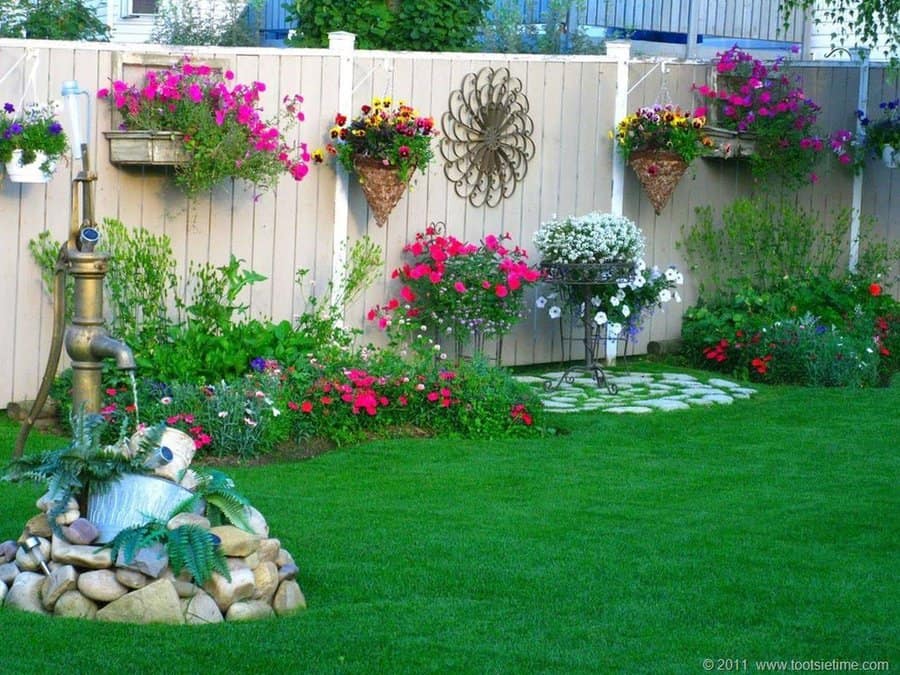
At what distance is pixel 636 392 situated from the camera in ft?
30.2

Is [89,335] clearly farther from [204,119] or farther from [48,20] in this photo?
[48,20]

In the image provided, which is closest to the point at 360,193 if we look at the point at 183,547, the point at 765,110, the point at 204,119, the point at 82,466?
the point at 204,119

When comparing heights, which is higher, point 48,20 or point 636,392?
point 48,20

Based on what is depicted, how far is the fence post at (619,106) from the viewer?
407 inches

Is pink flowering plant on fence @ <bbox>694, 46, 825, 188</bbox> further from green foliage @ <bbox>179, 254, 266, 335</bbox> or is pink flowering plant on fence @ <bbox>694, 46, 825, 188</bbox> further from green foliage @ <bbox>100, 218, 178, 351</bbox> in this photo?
green foliage @ <bbox>100, 218, 178, 351</bbox>

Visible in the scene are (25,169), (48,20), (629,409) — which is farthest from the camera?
(48,20)

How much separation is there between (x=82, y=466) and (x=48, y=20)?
A: 7.74 meters

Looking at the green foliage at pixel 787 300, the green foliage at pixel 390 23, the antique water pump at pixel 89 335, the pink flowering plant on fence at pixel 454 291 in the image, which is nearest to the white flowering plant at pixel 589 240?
the pink flowering plant on fence at pixel 454 291

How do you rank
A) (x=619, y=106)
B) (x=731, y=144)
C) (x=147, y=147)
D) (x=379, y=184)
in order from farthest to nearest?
(x=731, y=144) < (x=619, y=106) < (x=379, y=184) < (x=147, y=147)

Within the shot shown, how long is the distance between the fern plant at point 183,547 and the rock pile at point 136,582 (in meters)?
0.04

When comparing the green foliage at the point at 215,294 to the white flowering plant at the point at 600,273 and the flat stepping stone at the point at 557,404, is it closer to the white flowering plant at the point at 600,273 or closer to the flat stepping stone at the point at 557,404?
the flat stepping stone at the point at 557,404

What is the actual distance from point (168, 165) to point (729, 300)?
15.6 ft

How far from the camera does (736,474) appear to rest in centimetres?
689

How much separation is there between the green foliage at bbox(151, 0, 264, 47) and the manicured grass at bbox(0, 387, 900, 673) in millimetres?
6243
